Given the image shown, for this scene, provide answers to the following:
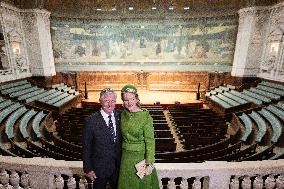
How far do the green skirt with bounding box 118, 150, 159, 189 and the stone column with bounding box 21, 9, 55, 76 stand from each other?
702 inches

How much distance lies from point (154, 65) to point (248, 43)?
8.35 meters

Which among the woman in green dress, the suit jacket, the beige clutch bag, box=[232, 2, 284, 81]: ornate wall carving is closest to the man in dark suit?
the suit jacket

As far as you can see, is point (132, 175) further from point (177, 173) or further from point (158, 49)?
point (158, 49)

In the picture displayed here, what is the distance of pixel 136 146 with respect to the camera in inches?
110

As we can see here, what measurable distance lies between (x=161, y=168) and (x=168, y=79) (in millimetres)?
18997

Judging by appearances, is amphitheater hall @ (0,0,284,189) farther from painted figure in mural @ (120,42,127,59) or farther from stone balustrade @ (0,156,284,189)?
stone balustrade @ (0,156,284,189)

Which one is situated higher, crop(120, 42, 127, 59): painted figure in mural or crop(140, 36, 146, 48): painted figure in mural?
crop(140, 36, 146, 48): painted figure in mural

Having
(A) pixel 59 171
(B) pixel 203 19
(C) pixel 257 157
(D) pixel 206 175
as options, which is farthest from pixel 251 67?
(A) pixel 59 171

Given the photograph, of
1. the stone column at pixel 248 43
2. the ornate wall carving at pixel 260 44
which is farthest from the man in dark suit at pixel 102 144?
the stone column at pixel 248 43

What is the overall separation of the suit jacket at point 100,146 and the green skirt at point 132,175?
200mm

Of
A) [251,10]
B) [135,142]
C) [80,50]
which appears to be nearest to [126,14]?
[80,50]

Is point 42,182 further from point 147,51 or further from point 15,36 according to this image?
point 147,51

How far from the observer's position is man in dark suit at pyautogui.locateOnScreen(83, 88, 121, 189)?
294cm

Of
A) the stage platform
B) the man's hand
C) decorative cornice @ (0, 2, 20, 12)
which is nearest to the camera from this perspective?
the man's hand
